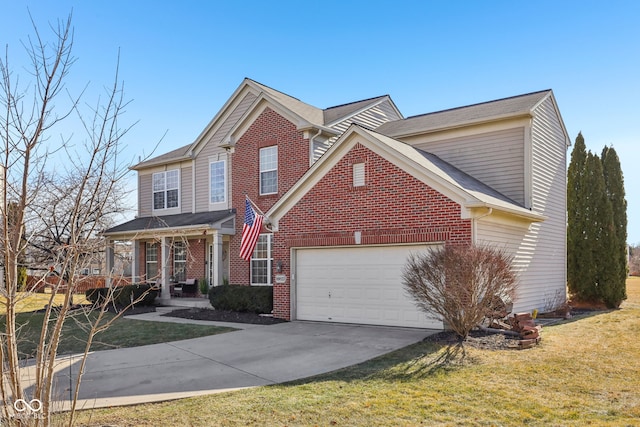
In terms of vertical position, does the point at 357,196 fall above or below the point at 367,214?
above

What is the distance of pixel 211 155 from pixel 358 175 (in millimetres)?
9080

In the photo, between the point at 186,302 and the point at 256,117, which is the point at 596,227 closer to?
the point at 256,117

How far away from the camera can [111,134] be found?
4246 millimetres

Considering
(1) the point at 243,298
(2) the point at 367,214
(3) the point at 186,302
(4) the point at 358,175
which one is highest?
(4) the point at 358,175

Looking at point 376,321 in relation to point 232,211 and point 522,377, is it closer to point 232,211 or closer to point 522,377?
point 522,377

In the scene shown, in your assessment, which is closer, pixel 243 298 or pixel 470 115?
pixel 243 298

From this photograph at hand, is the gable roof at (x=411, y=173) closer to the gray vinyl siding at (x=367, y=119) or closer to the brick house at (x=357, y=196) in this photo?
the brick house at (x=357, y=196)

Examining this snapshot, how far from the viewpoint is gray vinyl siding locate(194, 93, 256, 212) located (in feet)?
65.4

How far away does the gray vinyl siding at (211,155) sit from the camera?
19.9 metres

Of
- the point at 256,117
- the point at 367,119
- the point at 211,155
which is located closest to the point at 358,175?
the point at 256,117

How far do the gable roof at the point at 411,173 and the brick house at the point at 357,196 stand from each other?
4cm

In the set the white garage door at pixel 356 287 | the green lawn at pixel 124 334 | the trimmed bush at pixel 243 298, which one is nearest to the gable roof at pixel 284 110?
the white garage door at pixel 356 287

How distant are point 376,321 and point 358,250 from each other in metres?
1.92

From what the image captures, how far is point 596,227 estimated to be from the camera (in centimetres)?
1962
